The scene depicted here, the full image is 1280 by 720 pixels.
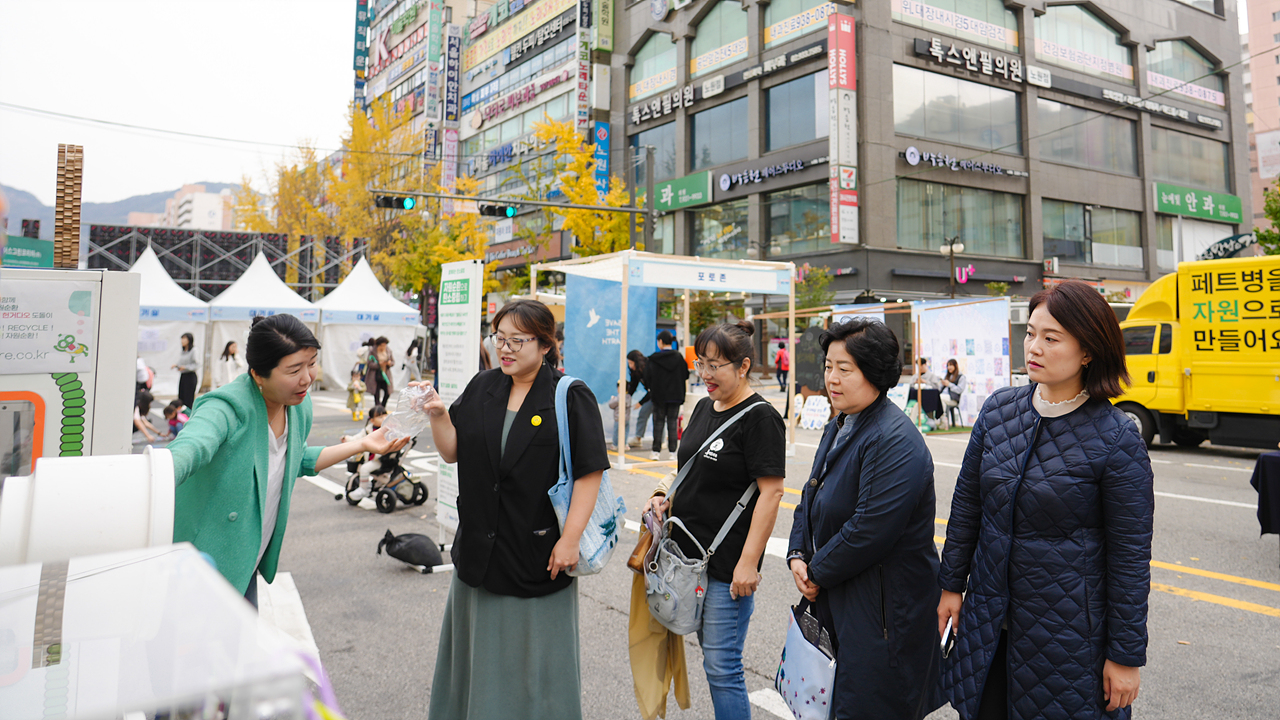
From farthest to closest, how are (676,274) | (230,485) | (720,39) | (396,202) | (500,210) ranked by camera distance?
1. (720,39)
2. (500,210)
3. (396,202)
4. (676,274)
5. (230,485)

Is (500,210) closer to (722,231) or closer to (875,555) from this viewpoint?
(875,555)

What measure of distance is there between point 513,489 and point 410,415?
0.45m

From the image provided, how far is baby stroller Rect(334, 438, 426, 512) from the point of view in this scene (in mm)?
7555

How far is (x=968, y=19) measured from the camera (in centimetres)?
2867

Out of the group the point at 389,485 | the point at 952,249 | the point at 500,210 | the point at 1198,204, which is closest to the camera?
the point at 389,485

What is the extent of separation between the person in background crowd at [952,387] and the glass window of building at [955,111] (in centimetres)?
1524

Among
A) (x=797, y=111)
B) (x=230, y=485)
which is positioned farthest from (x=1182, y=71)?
(x=230, y=485)

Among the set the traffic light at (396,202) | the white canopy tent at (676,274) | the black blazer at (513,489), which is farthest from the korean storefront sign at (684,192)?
the black blazer at (513,489)

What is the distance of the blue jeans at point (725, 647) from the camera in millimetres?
2689

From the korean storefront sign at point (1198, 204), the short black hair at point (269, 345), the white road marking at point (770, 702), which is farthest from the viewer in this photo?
the korean storefront sign at point (1198, 204)

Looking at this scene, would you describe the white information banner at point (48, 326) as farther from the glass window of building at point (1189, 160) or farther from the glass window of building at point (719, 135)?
the glass window of building at point (1189, 160)

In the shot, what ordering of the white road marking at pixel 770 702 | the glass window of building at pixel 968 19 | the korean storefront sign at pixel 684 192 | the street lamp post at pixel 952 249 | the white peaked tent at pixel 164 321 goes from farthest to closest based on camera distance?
the korean storefront sign at pixel 684 192
the glass window of building at pixel 968 19
the street lamp post at pixel 952 249
the white peaked tent at pixel 164 321
the white road marking at pixel 770 702

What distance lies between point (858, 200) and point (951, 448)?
16.1 m

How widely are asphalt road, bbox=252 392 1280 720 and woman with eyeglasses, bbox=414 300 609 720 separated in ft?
0.47
